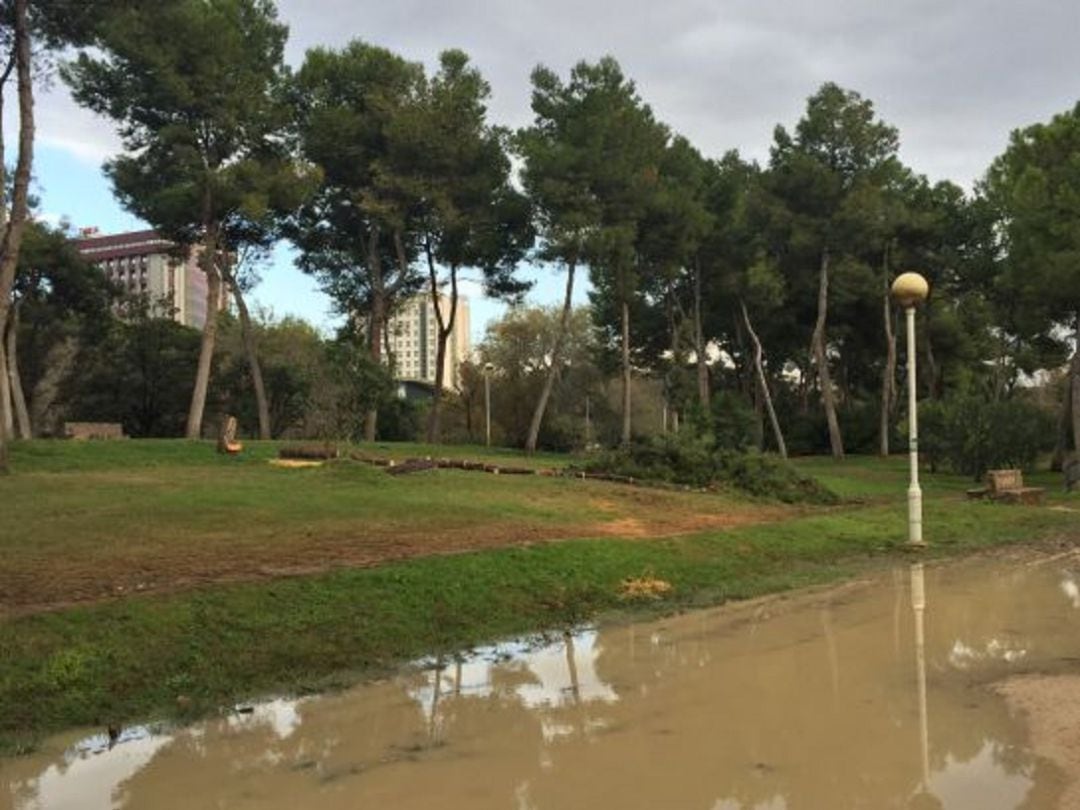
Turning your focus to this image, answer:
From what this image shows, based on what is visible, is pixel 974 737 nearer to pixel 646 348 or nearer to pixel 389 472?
pixel 389 472

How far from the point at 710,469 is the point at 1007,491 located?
22.6 feet

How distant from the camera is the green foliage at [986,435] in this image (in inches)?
1308

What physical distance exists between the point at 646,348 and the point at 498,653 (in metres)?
55.8

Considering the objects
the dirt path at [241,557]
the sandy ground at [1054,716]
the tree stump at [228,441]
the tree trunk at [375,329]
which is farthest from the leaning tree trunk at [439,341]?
the sandy ground at [1054,716]

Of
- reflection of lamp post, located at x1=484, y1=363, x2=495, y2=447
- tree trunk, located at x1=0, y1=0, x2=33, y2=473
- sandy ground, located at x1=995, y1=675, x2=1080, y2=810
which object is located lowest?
sandy ground, located at x1=995, y1=675, x2=1080, y2=810

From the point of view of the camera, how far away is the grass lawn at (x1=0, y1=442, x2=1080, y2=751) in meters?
8.12

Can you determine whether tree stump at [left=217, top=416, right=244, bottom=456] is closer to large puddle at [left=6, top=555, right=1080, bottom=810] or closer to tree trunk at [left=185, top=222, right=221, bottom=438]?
tree trunk at [left=185, top=222, right=221, bottom=438]

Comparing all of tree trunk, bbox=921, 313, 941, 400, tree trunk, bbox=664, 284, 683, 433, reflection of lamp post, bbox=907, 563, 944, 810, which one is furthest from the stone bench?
tree trunk, bbox=921, 313, 941, 400

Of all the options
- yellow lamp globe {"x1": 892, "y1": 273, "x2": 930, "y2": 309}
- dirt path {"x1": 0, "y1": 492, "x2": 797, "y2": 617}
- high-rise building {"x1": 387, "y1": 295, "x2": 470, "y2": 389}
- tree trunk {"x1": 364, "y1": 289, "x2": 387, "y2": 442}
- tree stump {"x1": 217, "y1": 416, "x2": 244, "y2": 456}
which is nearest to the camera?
dirt path {"x1": 0, "y1": 492, "x2": 797, "y2": 617}

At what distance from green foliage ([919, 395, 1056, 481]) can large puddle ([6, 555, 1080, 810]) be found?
25.1 m

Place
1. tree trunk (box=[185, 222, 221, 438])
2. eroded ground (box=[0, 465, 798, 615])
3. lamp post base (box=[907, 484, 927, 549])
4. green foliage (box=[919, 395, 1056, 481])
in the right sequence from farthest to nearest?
1. tree trunk (box=[185, 222, 221, 438])
2. green foliage (box=[919, 395, 1056, 481])
3. lamp post base (box=[907, 484, 927, 549])
4. eroded ground (box=[0, 465, 798, 615])

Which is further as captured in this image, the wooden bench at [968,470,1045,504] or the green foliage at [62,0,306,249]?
the green foliage at [62,0,306,249]

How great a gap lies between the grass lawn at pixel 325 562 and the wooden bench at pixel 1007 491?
2.68 ft

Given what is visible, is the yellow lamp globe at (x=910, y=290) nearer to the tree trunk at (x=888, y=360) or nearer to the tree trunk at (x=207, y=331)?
the tree trunk at (x=207, y=331)
